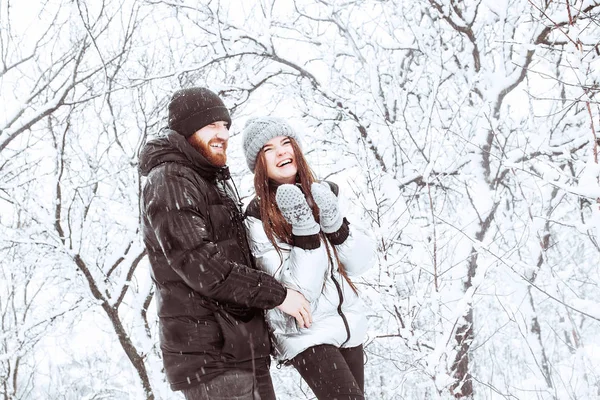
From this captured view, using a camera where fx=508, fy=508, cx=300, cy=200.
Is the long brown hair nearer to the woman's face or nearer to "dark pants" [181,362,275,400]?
the woman's face

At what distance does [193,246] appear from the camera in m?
1.73

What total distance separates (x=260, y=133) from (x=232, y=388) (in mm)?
1088

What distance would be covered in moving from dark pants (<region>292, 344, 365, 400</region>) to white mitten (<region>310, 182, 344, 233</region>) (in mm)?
489

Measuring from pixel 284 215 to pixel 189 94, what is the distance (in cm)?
65

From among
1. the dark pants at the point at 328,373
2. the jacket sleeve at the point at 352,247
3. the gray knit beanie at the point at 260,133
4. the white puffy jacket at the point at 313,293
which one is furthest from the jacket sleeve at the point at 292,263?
the gray knit beanie at the point at 260,133

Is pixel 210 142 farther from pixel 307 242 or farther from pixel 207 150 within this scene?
pixel 307 242

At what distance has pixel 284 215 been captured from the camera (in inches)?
80.9

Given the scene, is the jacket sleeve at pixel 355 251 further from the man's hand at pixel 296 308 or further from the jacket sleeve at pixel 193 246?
the jacket sleeve at pixel 193 246

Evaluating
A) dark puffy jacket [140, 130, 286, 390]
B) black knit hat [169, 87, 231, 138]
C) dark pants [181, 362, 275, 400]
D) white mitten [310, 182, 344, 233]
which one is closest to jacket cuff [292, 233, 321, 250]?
white mitten [310, 182, 344, 233]

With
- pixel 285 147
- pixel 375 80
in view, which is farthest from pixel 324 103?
pixel 285 147

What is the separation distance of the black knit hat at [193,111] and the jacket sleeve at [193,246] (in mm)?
296

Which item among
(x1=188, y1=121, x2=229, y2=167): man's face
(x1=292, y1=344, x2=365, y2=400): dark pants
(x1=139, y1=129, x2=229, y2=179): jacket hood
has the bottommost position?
(x1=292, y1=344, x2=365, y2=400): dark pants

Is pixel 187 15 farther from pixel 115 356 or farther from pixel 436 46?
pixel 115 356

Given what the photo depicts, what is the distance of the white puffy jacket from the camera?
6.64 feet
